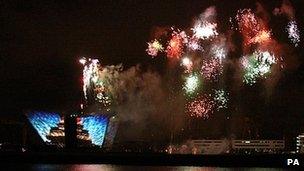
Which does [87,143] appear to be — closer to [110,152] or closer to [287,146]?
[110,152]

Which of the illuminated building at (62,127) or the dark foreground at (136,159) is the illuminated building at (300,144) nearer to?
the dark foreground at (136,159)

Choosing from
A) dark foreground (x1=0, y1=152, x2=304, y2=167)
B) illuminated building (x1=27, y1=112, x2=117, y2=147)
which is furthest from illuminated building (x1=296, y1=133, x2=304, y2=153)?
illuminated building (x1=27, y1=112, x2=117, y2=147)

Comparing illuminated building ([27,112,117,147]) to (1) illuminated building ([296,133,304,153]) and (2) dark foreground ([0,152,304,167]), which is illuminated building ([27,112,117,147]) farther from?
(1) illuminated building ([296,133,304,153])

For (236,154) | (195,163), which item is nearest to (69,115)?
(195,163)

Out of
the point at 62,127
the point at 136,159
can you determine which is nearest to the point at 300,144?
the point at 136,159

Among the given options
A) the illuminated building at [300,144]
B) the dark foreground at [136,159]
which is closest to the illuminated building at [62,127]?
the dark foreground at [136,159]

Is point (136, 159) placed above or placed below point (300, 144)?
below

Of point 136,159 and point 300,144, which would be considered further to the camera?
point 300,144

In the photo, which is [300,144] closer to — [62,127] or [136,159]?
[136,159]
